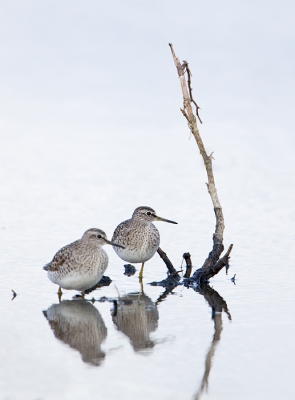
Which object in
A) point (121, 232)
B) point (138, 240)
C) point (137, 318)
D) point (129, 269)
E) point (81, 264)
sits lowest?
point (137, 318)


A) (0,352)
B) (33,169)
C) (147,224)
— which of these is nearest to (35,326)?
(0,352)

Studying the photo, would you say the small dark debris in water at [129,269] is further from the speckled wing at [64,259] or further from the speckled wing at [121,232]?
the speckled wing at [64,259]

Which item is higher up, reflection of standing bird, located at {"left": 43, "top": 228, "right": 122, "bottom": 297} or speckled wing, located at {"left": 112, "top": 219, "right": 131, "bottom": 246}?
speckled wing, located at {"left": 112, "top": 219, "right": 131, "bottom": 246}

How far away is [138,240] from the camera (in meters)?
12.4

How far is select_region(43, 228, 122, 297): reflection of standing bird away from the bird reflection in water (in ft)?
0.90

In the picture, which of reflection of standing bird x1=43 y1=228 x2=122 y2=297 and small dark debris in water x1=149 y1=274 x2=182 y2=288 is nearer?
reflection of standing bird x1=43 y1=228 x2=122 y2=297

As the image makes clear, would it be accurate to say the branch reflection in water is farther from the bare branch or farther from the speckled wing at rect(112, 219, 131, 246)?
the speckled wing at rect(112, 219, 131, 246)

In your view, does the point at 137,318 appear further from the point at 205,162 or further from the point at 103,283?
the point at 205,162

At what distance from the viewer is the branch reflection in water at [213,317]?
7238mm

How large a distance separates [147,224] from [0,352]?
17.3ft

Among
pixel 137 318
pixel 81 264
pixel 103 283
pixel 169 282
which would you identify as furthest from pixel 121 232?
pixel 137 318

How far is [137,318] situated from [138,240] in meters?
2.96

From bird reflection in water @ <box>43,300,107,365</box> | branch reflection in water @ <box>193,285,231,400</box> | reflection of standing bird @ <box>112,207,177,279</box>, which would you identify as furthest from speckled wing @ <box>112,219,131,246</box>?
bird reflection in water @ <box>43,300,107,365</box>

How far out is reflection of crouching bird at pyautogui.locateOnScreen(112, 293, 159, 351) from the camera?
8680 millimetres
